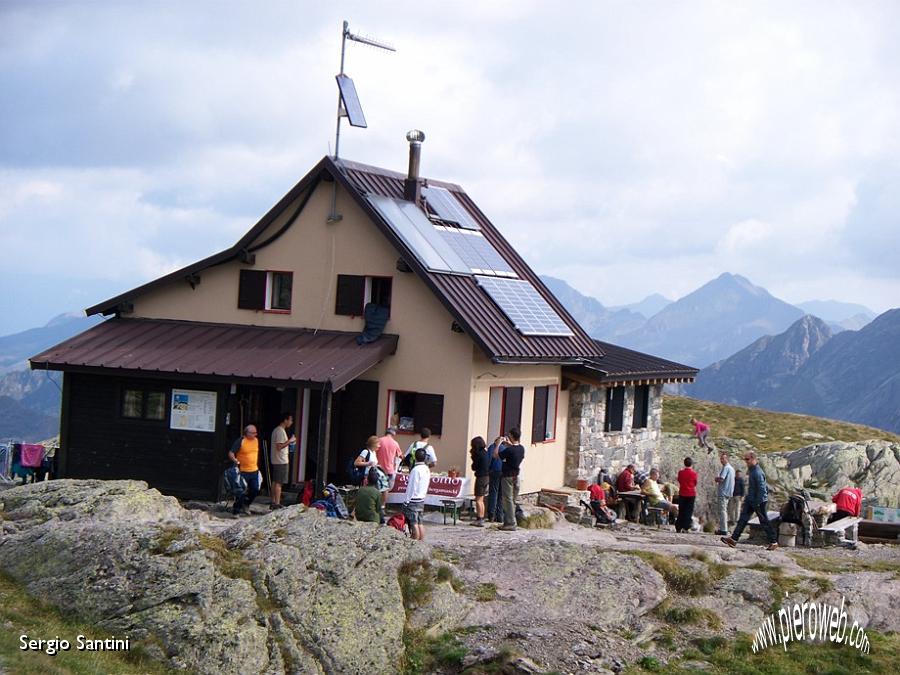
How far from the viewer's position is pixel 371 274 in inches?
1066

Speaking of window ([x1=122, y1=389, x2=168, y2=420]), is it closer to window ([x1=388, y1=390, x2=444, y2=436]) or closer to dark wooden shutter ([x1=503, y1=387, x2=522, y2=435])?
window ([x1=388, y1=390, x2=444, y2=436])

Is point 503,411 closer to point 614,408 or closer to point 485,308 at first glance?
point 485,308

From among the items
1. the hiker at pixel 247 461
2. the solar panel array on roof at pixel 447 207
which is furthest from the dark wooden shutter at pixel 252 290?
the hiker at pixel 247 461

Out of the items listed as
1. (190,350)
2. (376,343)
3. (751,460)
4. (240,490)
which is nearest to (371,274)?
(376,343)

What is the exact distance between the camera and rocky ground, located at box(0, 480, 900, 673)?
46.8 feet

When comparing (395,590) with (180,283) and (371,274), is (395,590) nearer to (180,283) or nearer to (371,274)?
(371,274)

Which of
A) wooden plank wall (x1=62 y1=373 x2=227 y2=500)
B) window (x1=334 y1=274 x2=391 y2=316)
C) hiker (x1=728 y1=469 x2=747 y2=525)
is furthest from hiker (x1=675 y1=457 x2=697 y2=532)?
wooden plank wall (x1=62 y1=373 x2=227 y2=500)

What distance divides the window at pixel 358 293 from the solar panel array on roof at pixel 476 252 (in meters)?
2.30

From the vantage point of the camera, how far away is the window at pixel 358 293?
2709 cm

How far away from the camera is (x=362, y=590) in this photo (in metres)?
15.6

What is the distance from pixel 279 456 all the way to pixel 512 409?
19.6 ft

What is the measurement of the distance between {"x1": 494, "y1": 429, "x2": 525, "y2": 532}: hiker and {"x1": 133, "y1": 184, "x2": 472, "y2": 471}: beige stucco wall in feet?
8.53

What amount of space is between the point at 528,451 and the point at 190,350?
8.11m

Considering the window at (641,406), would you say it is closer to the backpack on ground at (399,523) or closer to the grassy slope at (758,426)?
the backpack on ground at (399,523)
